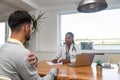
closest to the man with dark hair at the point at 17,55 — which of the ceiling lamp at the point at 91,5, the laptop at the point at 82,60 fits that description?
the laptop at the point at 82,60

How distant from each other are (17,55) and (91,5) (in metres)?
1.76

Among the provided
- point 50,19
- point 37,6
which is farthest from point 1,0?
point 50,19

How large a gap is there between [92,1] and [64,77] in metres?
1.38

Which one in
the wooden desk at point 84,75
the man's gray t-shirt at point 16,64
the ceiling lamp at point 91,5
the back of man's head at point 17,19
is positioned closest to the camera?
the man's gray t-shirt at point 16,64

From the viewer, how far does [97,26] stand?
4.68 m

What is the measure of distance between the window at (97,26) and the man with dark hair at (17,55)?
11.9 ft

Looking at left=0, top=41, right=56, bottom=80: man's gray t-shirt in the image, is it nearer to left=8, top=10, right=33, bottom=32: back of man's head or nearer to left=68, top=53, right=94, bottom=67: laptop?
left=8, top=10, right=33, bottom=32: back of man's head

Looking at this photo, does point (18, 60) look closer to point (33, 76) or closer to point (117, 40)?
point (33, 76)

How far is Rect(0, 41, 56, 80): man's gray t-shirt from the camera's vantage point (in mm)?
1205

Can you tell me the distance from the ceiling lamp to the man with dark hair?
1341 millimetres

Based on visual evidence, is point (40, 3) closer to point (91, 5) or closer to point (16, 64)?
point (91, 5)

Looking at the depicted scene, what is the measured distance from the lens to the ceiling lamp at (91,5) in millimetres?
2398

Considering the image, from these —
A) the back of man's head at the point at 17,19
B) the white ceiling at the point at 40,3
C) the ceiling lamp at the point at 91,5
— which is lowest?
the back of man's head at the point at 17,19

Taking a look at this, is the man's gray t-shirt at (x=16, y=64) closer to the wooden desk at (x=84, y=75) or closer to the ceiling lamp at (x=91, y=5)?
the wooden desk at (x=84, y=75)
